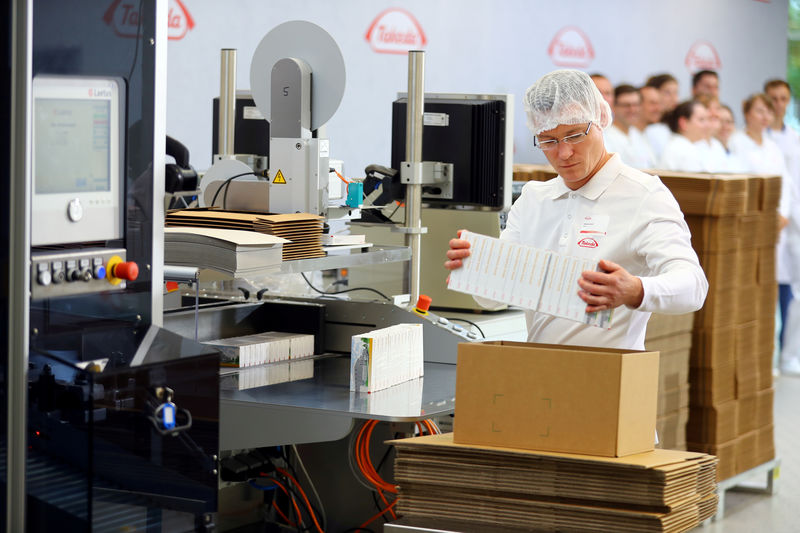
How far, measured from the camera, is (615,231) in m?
2.37

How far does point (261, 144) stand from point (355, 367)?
1965mm

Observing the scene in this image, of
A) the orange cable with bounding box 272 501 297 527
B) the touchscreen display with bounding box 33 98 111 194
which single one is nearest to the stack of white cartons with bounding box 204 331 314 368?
the orange cable with bounding box 272 501 297 527

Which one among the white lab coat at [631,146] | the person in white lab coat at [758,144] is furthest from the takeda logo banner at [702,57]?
the white lab coat at [631,146]

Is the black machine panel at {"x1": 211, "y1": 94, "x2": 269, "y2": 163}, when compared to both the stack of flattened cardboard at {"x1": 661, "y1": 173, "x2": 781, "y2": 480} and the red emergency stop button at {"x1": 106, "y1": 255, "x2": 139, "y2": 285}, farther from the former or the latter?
the red emergency stop button at {"x1": 106, "y1": 255, "x2": 139, "y2": 285}

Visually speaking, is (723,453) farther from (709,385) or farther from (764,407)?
(764,407)

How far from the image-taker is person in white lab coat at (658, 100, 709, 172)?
824 centimetres

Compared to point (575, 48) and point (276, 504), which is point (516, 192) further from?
point (575, 48)

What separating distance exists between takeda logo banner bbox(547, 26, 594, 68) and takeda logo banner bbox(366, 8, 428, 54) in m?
1.53

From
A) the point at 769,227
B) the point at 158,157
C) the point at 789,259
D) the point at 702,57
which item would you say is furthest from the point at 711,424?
the point at 702,57

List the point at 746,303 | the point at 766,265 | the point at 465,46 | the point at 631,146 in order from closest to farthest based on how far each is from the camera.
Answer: the point at 746,303, the point at 766,265, the point at 465,46, the point at 631,146

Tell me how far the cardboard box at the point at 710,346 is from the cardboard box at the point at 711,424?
181 millimetres

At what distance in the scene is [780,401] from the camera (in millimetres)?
6879

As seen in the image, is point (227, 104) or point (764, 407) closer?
point (227, 104)

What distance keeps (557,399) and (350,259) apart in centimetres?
107
